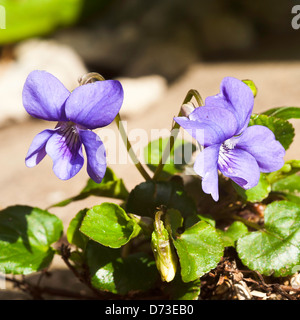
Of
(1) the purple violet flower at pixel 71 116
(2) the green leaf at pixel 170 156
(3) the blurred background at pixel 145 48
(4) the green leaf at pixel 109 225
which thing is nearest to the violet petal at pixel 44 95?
(1) the purple violet flower at pixel 71 116

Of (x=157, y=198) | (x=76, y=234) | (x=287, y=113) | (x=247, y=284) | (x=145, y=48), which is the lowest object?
(x=247, y=284)

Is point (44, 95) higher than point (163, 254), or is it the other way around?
point (44, 95)

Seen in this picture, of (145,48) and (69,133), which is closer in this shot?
(69,133)

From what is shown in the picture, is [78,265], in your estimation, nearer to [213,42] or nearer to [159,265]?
[159,265]

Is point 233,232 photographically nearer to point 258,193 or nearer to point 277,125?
point 258,193

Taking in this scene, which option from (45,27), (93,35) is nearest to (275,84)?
(93,35)

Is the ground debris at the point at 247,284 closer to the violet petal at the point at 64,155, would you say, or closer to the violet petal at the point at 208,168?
the violet petal at the point at 208,168

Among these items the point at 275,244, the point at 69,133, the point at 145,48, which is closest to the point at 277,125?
the point at 275,244
